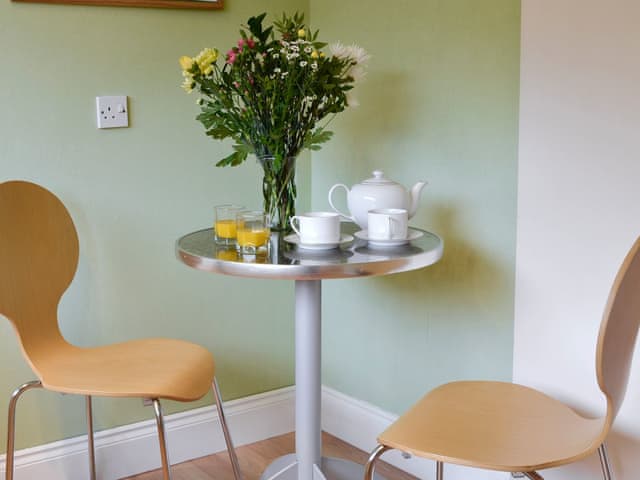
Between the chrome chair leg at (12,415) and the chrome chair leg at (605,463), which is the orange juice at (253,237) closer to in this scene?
the chrome chair leg at (12,415)

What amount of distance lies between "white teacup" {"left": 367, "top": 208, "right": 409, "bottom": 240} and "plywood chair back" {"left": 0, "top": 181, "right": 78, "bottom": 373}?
88 centimetres

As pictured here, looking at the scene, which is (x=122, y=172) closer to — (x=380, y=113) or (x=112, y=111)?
(x=112, y=111)

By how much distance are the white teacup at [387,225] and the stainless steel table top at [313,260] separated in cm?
3

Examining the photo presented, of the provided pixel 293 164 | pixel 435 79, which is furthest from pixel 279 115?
pixel 435 79

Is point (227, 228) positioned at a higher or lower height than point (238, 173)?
lower

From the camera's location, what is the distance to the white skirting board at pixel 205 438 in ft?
8.34

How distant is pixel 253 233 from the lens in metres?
1.98

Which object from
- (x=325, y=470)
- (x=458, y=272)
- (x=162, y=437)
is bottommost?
(x=325, y=470)

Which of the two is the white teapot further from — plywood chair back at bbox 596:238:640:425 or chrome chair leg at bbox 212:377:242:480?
plywood chair back at bbox 596:238:640:425

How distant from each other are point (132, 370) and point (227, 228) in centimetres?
44

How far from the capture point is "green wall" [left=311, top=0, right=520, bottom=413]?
2291 mm

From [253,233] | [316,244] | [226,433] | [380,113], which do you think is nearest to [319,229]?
[316,244]

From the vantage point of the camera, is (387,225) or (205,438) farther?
(205,438)

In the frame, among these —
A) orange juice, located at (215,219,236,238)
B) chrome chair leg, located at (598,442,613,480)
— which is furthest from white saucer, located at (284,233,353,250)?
chrome chair leg, located at (598,442,613,480)
